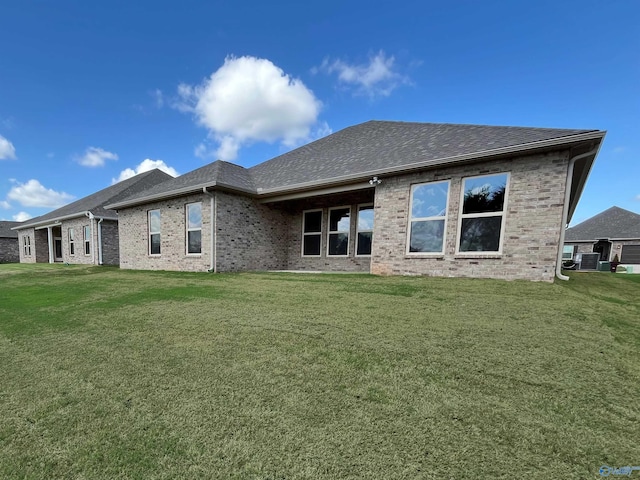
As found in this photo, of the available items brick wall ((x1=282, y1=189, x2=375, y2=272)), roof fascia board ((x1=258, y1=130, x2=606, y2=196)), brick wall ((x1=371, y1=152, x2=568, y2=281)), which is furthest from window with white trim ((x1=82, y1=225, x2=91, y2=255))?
brick wall ((x1=371, y1=152, x2=568, y2=281))

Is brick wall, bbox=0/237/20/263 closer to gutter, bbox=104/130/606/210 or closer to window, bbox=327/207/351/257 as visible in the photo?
gutter, bbox=104/130/606/210

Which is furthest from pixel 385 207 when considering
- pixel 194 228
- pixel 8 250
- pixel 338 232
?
pixel 8 250

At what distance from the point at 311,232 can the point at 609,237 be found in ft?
88.6

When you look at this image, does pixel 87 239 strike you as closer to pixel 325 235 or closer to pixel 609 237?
pixel 325 235

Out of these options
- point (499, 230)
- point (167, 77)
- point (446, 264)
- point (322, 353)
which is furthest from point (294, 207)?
point (167, 77)

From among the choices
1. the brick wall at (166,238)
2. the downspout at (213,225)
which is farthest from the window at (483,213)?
the brick wall at (166,238)

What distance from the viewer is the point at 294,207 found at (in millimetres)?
11180

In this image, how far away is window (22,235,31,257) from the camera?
2178cm

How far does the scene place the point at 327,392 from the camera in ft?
7.10

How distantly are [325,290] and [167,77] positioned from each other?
15.0m

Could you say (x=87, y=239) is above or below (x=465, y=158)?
below

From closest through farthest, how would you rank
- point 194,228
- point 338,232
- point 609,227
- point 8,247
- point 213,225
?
point 213,225 < point 194,228 < point 338,232 < point 609,227 < point 8,247

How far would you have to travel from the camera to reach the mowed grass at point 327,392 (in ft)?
4.97

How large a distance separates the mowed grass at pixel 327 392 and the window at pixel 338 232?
560 cm
